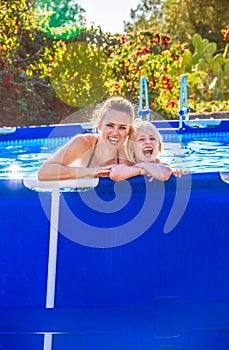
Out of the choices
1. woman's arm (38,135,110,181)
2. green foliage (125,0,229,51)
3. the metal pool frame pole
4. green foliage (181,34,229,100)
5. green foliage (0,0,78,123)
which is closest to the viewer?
the metal pool frame pole

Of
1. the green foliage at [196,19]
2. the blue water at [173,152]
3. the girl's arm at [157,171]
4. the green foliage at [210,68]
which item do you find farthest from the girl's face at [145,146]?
the green foliage at [196,19]

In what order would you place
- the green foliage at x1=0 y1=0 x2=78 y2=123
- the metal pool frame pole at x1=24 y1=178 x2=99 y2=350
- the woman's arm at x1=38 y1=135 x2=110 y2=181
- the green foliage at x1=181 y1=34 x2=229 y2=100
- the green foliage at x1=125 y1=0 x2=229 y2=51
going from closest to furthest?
the metal pool frame pole at x1=24 y1=178 x2=99 y2=350, the woman's arm at x1=38 y1=135 x2=110 y2=181, the green foliage at x1=0 y1=0 x2=78 y2=123, the green foliage at x1=181 y1=34 x2=229 y2=100, the green foliage at x1=125 y1=0 x2=229 y2=51

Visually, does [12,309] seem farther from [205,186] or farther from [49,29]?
[49,29]

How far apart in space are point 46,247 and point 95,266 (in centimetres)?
22

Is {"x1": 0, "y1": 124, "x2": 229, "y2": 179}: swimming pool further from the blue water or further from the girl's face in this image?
the girl's face

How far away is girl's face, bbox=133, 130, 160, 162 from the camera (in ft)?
11.2

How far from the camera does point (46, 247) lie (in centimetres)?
276

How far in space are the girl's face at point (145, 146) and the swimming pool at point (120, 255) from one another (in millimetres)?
695

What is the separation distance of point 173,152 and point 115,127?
10.9 feet

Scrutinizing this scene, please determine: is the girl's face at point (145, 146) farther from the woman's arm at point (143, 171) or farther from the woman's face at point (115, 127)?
the woman's arm at point (143, 171)

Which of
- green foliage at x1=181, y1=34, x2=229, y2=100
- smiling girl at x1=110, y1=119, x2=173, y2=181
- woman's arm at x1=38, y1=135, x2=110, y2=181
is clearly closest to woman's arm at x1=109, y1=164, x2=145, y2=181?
woman's arm at x1=38, y1=135, x2=110, y2=181

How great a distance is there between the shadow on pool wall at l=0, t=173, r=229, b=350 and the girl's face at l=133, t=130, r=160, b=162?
698 millimetres

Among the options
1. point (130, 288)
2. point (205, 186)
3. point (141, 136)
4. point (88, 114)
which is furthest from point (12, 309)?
point (88, 114)

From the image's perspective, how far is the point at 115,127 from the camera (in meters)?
3.56
